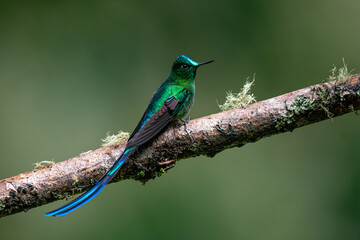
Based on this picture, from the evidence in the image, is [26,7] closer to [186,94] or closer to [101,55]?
[101,55]

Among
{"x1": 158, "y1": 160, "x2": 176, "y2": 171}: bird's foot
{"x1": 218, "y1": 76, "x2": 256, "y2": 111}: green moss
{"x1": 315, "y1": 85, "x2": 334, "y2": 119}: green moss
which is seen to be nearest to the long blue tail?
{"x1": 158, "y1": 160, "x2": 176, "y2": 171}: bird's foot

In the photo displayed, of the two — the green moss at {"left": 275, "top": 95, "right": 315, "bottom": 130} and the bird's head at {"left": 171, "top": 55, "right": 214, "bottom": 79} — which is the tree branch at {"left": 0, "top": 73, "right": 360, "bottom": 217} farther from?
the bird's head at {"left": 171, "top": 55, "right": 214, "bottom": 79}

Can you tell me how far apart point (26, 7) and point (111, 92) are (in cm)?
165

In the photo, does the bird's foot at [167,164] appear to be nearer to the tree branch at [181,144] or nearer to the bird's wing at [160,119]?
the tree branch at [181,144]

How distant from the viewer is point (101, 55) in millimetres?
4734

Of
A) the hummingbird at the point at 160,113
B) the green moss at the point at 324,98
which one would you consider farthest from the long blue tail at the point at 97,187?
the green moss at the point at 324,98

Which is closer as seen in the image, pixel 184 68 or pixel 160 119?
pixel 160 119

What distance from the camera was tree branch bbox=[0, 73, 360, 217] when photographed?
206cm

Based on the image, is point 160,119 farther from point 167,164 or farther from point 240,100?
point 240,100

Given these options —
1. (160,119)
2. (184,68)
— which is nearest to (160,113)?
(160,119)

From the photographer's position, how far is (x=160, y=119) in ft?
7.66

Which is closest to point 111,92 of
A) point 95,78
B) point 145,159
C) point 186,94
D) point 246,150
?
point 95,78

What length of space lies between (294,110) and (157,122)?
2.70 ft

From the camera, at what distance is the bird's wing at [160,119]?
2.19 m
